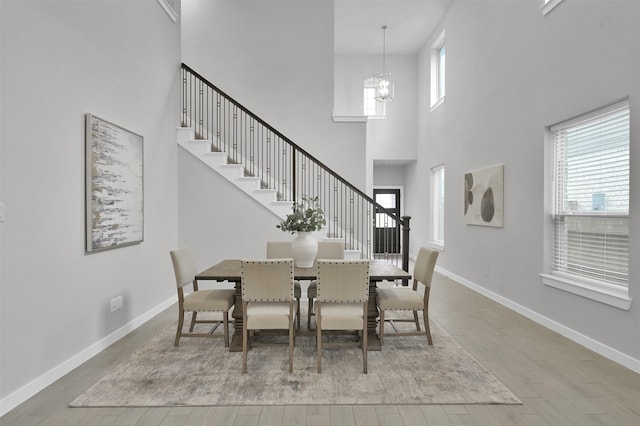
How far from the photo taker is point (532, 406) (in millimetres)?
2602

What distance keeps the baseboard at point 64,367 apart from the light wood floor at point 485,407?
1.8 inches

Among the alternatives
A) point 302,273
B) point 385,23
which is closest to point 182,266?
point 302,273

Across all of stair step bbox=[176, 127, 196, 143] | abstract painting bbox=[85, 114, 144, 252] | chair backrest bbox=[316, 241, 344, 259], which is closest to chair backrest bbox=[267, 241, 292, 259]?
chair backrest bbox=[316, 241, 344, 259]

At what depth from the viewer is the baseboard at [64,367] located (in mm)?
2561

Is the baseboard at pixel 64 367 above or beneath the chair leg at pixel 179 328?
beneath

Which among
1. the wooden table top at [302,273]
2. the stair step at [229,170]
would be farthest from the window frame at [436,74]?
the wooden table top at [302,273]

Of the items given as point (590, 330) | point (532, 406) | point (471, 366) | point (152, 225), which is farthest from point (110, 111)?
point (590, 330)

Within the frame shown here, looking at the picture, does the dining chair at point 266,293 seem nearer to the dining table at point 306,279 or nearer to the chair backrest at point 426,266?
the dining table at point 306,279

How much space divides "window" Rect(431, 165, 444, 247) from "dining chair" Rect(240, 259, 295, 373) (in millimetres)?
6261

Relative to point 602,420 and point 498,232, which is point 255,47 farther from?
point 602,420

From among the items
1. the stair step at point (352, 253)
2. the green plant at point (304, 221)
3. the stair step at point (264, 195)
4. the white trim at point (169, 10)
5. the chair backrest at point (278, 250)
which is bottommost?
the stair step at point (352, 253)

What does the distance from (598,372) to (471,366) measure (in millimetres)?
951

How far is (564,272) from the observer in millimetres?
4234

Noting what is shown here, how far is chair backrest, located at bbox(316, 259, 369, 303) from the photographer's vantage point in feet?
10.2
